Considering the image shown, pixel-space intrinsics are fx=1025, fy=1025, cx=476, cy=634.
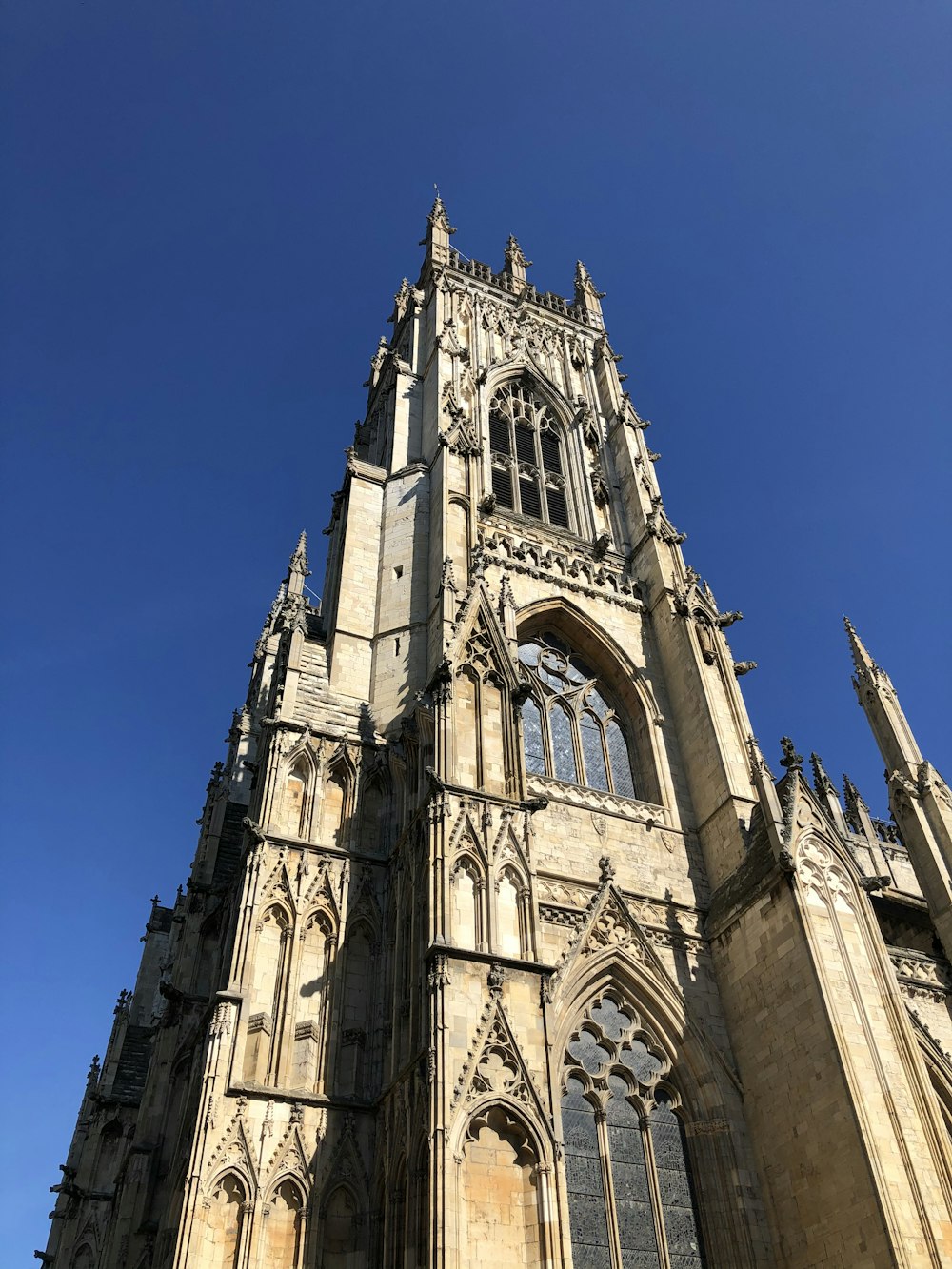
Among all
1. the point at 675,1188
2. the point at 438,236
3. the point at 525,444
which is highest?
the point at 438,236

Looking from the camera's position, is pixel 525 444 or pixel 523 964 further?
pixel 525 444

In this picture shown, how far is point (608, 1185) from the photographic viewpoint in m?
13.2

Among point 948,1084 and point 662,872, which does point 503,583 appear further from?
point 948,1084

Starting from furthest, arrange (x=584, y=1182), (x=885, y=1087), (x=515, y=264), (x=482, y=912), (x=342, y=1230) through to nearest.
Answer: (x=515, y=264) → (x=482, y=912) → (x=584, y=1182) → (x=885, y=1087) → (x=342, y=1230)

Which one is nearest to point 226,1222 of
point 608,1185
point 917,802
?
point 608,1185

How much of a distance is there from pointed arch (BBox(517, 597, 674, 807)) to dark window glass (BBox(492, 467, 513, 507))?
177 inches

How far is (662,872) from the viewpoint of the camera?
17.2 metres

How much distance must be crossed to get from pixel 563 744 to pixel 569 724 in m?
0.60

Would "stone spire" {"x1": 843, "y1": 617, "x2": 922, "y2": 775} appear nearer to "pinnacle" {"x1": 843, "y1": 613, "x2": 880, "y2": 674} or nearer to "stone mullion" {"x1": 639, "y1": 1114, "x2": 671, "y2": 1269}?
"pinnacle" {"x1": 843, "y1": 613, "x2": 880, "y2": 674}

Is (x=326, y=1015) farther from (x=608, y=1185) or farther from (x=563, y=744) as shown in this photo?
(x=563, y=744)

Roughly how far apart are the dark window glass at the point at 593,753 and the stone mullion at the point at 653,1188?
589 centimetres

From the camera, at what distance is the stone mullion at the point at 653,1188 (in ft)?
42.3

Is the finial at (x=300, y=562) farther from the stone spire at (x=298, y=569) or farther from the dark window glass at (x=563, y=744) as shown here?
the dark window glass at (x=563, y=744)

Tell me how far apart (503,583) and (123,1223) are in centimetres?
1279
